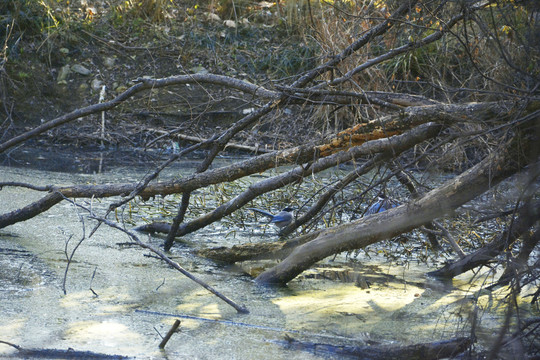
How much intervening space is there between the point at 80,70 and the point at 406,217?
265 inches

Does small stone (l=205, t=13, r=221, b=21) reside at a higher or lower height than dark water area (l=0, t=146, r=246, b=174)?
higher

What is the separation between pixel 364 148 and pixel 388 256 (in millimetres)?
1033

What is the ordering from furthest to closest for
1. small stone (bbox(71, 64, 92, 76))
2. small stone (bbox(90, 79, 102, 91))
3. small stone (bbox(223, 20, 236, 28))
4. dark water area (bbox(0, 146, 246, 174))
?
1. small stone (bbox(223, 20, 236, 28))
2. small stone (bbox(71, 64, 92, 76))
3. small stone (bbox(90, 79, 102, 91))
4. dark water area (bbox(0, 146, 246, 174))

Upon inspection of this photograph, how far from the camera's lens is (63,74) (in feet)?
28.6

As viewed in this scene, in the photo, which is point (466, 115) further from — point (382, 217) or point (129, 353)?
point (129, 353)

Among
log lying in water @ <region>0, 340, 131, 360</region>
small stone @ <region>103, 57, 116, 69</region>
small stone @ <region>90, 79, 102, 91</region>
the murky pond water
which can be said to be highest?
small stone @ <region>103, 57, 116, 69</region>

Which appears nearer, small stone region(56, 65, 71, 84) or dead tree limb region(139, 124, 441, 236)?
dead tree limb region(139, 124, 441, 236)

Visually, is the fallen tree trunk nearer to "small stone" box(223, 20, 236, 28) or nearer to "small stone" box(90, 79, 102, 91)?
"small stone" box(90, 79, 102, 91)

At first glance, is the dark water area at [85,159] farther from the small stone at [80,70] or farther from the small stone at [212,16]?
the small stone at [212,16]

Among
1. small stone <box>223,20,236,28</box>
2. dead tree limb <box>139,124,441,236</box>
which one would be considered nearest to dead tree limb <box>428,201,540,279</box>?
dead tree limb <box>139,124,441,236</box>

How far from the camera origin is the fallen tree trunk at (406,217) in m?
2.71

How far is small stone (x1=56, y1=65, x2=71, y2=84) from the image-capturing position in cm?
865

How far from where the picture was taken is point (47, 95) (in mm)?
8508

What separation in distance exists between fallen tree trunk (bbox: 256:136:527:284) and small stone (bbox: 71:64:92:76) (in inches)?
244
